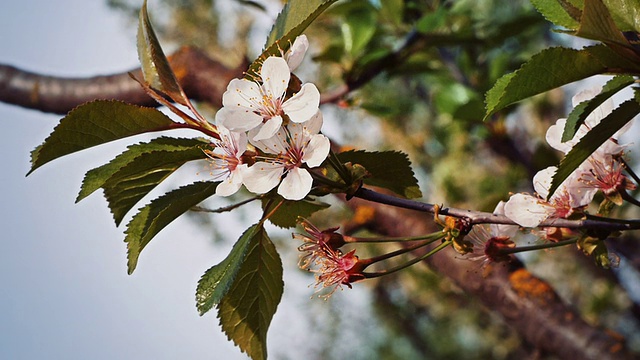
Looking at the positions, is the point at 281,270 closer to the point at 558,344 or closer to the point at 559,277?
the point at 558,344

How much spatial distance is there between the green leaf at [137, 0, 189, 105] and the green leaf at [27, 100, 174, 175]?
30mm

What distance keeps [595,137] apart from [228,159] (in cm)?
18

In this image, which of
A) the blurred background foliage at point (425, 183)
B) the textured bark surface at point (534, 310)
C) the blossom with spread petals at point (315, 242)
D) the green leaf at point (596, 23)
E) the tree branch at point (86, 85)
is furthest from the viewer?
the blurred background foliage at point (425, 183)

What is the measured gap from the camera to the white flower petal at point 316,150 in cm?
33

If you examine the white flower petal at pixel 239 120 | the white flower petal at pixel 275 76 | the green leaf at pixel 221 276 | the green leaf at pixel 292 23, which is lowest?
the green leaf at pixel 221 276

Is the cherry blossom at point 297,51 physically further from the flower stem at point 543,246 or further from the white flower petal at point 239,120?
the flower stem at point 543,246

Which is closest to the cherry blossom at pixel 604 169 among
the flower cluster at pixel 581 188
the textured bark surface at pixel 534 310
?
the flower cluster at pixel 581 188

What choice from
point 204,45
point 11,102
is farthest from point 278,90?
point 204,45

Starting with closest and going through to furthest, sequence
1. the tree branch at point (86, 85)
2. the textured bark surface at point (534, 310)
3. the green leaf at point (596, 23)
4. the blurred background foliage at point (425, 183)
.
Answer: the green leaf at point (596, 23)
the textured bark surface at point (534, 310)
the tree branch at point (86, 85)
the blurred background foliage at point (425, 183)

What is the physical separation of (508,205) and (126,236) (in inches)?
8.4

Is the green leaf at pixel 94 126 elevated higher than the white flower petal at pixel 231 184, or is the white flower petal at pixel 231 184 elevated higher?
the green leaf at pixel 94 126

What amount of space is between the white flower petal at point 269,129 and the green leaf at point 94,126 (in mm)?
63

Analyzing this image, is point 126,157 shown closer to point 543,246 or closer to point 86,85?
point 543,246

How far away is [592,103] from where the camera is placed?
1.03 feet
